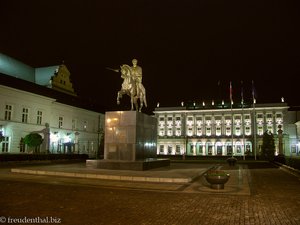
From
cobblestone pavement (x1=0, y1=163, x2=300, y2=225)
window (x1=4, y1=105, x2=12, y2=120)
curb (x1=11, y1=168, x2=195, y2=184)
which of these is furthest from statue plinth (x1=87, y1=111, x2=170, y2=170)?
window (x1=4, y1=105, x2=12, y2=120)

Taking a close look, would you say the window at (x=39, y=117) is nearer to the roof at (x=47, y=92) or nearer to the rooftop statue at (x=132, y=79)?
the roof at (x=47, y=92)

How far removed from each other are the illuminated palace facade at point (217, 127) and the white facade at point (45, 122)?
48370 millimetres

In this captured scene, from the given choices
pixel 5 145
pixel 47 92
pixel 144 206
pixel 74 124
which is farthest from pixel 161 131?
pixel 144 206

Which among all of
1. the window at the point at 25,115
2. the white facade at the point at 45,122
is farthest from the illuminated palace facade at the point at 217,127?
the window at the point at 25,115

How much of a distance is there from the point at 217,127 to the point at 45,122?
237 feet

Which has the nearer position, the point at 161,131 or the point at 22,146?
the point at 22,146

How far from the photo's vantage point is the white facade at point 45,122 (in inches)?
1746

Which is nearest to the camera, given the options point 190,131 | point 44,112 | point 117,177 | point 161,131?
point 117,177

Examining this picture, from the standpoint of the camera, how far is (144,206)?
10.4m

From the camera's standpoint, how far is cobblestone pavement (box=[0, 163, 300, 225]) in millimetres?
8562

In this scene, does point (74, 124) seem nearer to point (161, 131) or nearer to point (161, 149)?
point (161, 149)

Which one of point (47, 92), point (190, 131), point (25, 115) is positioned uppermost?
point (47, 92)

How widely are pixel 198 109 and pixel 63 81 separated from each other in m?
56.8

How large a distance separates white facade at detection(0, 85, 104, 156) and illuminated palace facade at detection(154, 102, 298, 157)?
48370 mm
